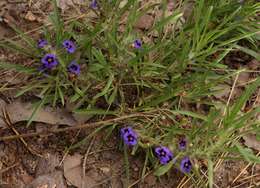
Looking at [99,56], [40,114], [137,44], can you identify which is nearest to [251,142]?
[137,44]

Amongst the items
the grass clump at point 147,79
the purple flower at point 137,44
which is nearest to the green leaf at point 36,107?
the grass clump at point 147,79

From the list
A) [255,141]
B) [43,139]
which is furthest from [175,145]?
[43,139]

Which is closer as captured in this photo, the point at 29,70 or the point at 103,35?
the point at 29,70

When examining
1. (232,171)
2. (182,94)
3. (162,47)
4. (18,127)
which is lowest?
(232,171)

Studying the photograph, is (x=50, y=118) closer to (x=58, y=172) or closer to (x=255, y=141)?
(x=58, y=172)

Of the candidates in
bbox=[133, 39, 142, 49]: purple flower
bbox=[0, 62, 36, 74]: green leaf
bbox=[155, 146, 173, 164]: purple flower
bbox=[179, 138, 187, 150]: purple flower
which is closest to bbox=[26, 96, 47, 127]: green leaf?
bbox=[0, 62, 36, 74]: green leaf

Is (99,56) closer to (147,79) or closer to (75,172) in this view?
(147,79)

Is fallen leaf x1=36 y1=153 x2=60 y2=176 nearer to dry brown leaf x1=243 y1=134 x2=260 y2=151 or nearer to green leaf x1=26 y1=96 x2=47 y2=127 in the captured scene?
green leaf x1=26 y1=96 x2=47 y2=127
